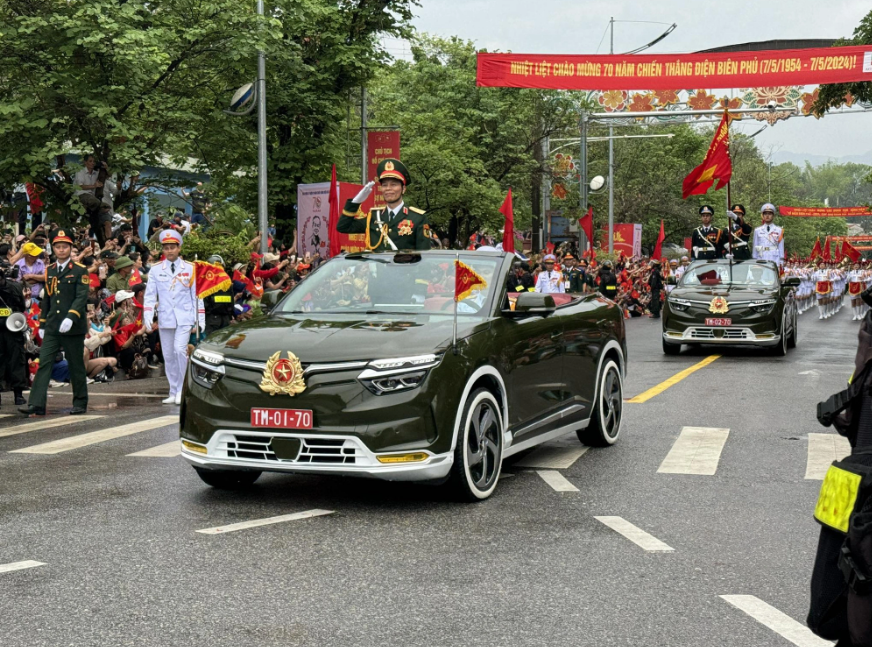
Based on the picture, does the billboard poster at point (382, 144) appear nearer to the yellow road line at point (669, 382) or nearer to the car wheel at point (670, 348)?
the car wheel at point (670, 348)

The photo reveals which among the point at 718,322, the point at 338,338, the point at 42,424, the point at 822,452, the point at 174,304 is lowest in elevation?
the point at 42,424

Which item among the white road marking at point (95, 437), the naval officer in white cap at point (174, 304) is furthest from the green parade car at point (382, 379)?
the naval officer in white cap at point (174, 304)

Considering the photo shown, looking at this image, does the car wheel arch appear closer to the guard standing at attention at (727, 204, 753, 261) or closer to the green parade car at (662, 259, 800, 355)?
the green parade car at (662, 259, 800, 355)

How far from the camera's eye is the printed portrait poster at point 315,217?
2417cm

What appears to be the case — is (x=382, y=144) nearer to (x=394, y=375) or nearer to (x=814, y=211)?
(x=394, y=375)

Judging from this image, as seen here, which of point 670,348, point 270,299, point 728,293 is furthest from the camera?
point 670,348

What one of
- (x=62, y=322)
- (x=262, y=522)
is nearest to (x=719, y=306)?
(x=62, y=322)

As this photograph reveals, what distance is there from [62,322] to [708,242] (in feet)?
42.3

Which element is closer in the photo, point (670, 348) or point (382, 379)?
point (382, 379)

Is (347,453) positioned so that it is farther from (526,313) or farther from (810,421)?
(810,421)

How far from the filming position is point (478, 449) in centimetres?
736

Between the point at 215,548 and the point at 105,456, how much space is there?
3506mm

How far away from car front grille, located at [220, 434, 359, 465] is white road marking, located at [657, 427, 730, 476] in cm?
273

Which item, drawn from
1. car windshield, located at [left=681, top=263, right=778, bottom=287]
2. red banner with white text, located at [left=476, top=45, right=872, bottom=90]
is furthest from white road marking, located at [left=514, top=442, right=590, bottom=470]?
red banner with white text, located at [left=476, top=45, right=872, bottom=90]
